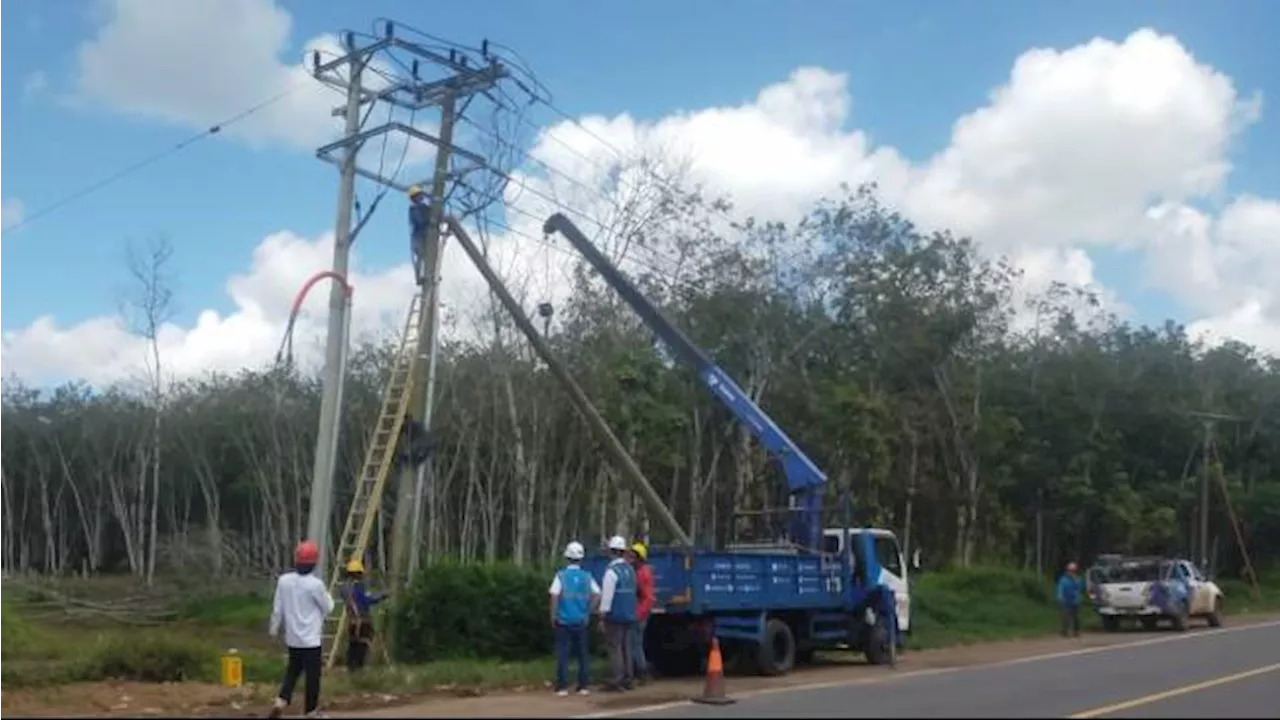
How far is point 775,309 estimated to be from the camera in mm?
44250

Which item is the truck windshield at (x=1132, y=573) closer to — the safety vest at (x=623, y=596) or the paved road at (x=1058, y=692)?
the paved road at (x=1058, y=692)

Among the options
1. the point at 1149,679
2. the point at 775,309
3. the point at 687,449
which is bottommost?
the point at 1149,679

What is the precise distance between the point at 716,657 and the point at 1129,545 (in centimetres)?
4498

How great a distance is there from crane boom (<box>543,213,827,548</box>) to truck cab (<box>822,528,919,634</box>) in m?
0.38

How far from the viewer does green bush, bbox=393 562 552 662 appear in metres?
22.5

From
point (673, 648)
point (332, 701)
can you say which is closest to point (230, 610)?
point (673, 648)

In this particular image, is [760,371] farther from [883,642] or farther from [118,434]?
[118,434]

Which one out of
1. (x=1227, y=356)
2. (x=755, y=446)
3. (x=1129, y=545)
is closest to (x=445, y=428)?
(x=755, y=446)

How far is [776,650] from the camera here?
2156 centimetres

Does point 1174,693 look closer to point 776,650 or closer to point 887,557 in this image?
point 776,650

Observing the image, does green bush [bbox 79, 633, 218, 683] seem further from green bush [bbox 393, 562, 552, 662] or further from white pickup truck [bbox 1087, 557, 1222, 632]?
white pickup truck [bbox 1087, 557, 1222, 632]

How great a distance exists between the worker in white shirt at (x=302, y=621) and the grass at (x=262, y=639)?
6.89 feet

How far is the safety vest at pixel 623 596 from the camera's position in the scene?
58.2 feet

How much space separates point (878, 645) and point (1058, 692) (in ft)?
20.0
